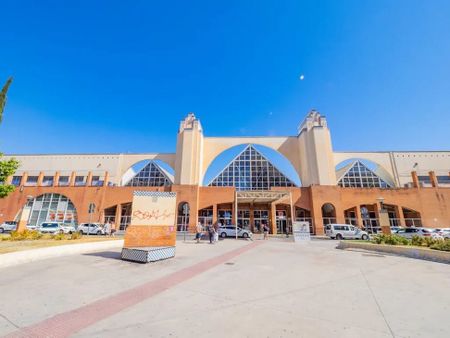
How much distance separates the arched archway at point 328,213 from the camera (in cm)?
3050

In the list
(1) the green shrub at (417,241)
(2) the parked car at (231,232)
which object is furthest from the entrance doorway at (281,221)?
(1) the green shrub at (417,241)

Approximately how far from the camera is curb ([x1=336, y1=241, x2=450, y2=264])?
9.78 m

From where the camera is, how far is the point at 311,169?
112ft

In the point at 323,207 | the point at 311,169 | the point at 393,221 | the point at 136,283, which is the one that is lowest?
the point at 136,283

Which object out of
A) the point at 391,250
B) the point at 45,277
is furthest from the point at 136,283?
the point at 391,250

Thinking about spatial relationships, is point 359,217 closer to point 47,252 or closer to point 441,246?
point 441,246

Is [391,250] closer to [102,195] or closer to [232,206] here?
[232,206]

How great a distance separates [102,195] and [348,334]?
3611 cm

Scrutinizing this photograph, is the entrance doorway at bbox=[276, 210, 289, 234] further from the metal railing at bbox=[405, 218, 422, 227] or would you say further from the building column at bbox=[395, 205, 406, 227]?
the metal railing at bbox=[405, 218, 422, 227]

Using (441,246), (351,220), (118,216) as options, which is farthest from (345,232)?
(118,216)

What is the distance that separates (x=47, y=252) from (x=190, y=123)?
30313mm

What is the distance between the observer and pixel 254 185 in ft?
120

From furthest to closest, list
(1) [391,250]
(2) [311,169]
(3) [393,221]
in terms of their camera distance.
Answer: (2) [311,169] → (3) [393,221] → (1) [391,250]

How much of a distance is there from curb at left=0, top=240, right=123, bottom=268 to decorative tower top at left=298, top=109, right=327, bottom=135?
1356 inches
